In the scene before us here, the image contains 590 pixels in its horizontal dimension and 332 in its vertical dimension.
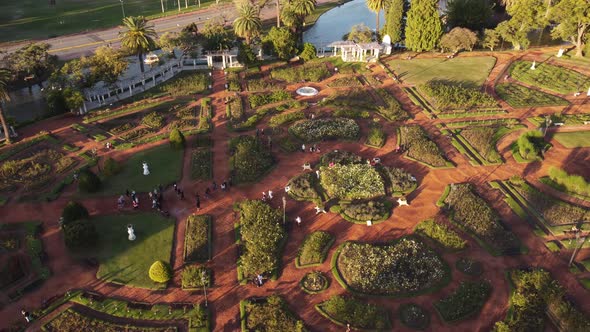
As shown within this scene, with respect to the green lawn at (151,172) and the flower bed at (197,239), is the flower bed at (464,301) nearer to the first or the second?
the flower bed at (197,239)

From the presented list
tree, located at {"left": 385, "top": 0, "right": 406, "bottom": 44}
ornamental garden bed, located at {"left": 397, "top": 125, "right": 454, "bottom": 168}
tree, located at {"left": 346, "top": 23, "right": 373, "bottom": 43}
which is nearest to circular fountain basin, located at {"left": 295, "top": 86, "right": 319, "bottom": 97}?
ornamental garden bed, located at {"left": 397, "top": 125, "right": 454, "bottom": 168}

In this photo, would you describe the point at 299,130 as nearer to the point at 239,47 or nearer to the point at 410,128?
the point at 410,128

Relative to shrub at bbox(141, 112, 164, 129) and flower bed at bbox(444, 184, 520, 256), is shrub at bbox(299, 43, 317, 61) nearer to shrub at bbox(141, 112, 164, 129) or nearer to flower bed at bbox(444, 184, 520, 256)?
shrub at bbox(141, 112, 164, 129)

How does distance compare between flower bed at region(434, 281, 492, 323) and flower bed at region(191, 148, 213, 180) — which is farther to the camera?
flower bed at region(191, 148, 213, 180)

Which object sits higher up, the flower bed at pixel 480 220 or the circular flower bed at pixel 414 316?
the flower bed at pixel 480 220

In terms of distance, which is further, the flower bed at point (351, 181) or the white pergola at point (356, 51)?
the white pergola at point (356, 51)

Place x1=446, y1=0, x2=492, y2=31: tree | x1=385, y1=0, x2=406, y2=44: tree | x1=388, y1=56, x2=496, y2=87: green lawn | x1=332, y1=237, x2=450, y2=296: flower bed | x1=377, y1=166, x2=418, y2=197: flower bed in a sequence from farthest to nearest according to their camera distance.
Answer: x1=446, y1=0, x2=492, y2=31: tree
x1=385, y1=0, x2=406, y2=44: tree
x1=388, y1=56, x2=496, y2=87: green lawn
x1=377, y1=166, x2=418, y2=197: flower bed
x1=332, y1=237, x2=450, y2=296: flower bed

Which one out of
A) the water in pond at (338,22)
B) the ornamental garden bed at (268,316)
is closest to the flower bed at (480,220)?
the ornamental garden bed at (268,316)
